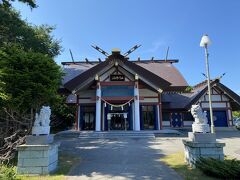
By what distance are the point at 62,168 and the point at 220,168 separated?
549cm

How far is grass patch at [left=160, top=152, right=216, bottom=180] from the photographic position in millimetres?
7020

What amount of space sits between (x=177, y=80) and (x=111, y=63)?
782 cm

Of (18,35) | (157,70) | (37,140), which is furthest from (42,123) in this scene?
(157,70)

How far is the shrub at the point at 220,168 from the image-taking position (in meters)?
6.23

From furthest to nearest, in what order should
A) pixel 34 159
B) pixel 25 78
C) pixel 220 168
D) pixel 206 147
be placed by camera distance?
pixel 25 78 < pixel 206 147 < pixel 34 159 < pixel 220 168

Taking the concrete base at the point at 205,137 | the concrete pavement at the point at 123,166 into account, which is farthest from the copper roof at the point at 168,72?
the concrete base at the point at 205,137

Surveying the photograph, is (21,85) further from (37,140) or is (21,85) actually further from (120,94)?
(120,94)

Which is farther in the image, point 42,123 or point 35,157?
point 42,123

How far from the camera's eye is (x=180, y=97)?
2898cm

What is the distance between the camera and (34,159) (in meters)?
7.77

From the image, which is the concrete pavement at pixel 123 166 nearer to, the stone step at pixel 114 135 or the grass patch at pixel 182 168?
the grass patch at pixel 182 168

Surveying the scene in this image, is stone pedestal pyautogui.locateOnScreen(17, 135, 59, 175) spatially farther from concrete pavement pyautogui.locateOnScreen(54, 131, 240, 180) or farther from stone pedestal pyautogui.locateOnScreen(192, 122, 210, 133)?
stone pedestal pyautogui.locateOnScreen(192, 122, 210, 133)

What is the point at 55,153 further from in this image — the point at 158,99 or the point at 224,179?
the point at 158,99

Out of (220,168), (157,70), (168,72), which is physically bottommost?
(220,168)
